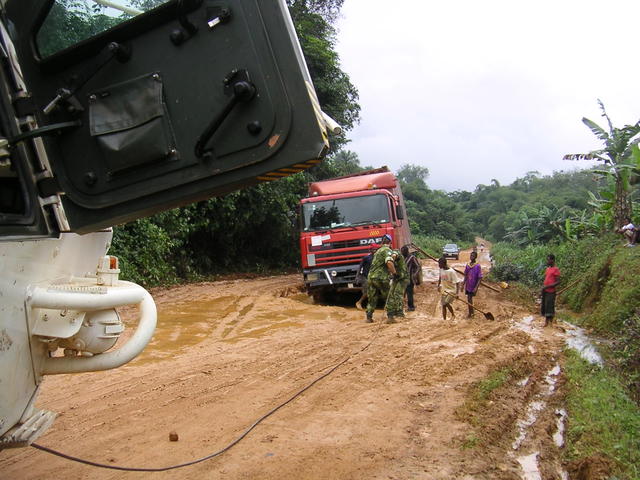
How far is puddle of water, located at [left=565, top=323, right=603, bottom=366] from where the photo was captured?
808 cm

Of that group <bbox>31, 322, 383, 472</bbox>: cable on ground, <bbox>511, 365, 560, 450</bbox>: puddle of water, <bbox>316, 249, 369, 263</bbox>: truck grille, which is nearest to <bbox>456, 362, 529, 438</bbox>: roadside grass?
<bbox>511, 365, 560, 450</bbox>: puddle of water

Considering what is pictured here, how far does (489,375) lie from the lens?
6.31 m

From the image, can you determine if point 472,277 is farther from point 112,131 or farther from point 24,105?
point 24,105

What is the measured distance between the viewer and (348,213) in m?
13.5

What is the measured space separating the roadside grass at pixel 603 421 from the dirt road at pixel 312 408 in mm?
228

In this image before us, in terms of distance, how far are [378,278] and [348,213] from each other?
340cm

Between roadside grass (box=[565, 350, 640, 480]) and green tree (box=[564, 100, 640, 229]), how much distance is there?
9.74 meters

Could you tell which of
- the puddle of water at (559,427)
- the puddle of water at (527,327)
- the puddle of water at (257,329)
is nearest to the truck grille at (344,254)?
the puddle of water at (257,329)

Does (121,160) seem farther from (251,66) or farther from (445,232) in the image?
(445,232)

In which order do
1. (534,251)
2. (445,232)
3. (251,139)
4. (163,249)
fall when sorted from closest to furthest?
(251,139) → (163,249) → (534,251) → (445,232)

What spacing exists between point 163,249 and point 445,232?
46.8 m

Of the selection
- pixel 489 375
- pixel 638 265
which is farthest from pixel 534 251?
pixel 489 375

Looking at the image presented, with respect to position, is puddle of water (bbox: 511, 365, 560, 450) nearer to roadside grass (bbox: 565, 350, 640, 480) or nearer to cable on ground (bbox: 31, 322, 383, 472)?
roadside grass (bbox: 565, 350, 640, 480)

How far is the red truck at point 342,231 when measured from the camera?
13.0 metres
